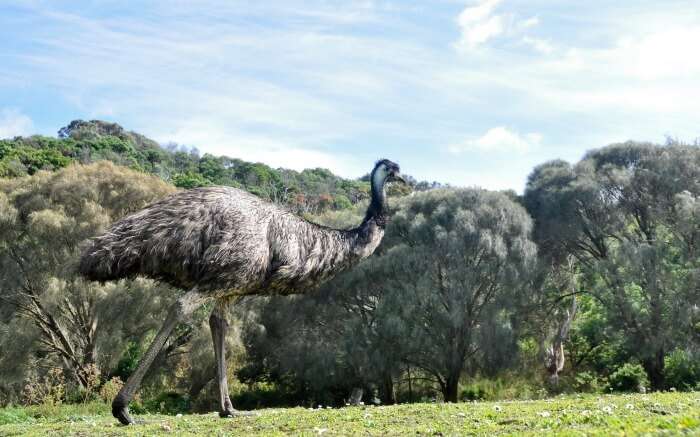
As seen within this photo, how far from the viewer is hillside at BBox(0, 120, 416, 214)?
48.4 meters

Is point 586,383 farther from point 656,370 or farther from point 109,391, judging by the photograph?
point 109,391

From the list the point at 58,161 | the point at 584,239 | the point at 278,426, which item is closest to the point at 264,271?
the point at 278,426

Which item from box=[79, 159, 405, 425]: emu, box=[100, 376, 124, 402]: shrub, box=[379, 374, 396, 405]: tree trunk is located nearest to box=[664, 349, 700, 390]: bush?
box=[379, 374, 396, 405]: tree trunk

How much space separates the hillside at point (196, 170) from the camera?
48.4 metres

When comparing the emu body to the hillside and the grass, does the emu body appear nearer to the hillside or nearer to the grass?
the grass

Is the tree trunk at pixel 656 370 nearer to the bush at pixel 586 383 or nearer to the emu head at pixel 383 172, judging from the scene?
the bush at pixel 586 383

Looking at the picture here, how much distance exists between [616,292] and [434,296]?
6.56 meters

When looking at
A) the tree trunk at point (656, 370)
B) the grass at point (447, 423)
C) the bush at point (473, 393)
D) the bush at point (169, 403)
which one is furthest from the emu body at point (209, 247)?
the bush at point (473, 393)

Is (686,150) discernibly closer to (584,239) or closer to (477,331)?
A: (584,239)

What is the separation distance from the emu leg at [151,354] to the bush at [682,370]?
20092 millimetres

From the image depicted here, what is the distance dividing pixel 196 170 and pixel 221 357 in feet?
189

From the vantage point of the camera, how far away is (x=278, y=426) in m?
8.52

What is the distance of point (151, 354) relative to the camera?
9.16 metres

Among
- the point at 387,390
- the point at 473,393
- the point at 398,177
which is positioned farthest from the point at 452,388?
the point at 398,177
